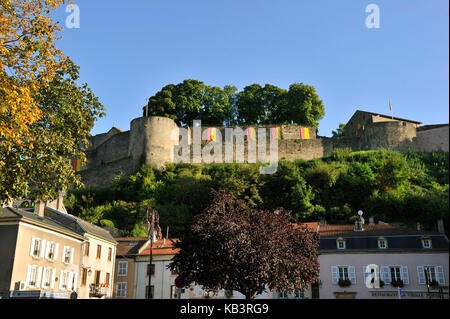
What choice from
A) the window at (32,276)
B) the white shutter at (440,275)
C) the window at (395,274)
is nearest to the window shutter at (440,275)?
the white shutter at (440,275)

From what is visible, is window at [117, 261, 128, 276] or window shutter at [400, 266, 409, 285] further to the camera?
window at [117, 261, 128, 276]

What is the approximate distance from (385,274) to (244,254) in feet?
40.7

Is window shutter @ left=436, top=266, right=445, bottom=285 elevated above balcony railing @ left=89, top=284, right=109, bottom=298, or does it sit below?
above

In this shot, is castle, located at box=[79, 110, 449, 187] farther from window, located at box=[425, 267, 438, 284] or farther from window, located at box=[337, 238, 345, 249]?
window, located at box=[425, 267, 438, 284]

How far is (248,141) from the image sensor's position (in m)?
56.9

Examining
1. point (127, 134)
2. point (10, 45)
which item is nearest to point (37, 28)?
point (10, 45)

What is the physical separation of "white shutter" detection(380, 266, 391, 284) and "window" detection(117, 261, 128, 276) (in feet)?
60.1

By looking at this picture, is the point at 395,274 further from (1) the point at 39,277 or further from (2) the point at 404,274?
(1) the point at 39,277

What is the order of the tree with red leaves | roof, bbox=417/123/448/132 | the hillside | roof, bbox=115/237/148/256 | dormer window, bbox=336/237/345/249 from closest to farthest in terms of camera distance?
the tree with red leaves, dormer window, bbox=336/237/345/249, roof, bbox=115/237/148/256, the hillside, roof, bbox=417/123/448/132

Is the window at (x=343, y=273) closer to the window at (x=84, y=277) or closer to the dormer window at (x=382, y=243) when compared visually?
the dormer window at (x=382, y=243)

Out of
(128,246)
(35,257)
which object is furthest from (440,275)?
(35,257)

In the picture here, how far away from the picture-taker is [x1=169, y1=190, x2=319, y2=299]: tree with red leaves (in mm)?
21047

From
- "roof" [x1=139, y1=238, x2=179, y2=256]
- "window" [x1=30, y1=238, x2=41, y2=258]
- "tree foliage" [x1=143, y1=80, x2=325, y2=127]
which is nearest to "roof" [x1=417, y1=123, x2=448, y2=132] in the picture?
"tree foliage" [x1=143, y1=80, x2=325, y2=127]
